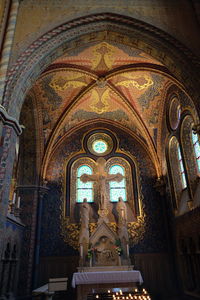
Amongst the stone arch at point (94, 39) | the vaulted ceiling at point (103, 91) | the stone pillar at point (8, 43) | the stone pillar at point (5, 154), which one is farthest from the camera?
the vaulted ceiling at point (103, 91)

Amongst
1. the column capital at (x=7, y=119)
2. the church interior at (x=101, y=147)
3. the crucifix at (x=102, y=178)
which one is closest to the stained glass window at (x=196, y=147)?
the church interior at (x=101, y=147)

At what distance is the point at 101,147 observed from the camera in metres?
14.3

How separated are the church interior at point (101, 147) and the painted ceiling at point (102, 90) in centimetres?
5

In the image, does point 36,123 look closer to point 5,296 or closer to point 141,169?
point 141,169

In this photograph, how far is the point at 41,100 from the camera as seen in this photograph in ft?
38.5

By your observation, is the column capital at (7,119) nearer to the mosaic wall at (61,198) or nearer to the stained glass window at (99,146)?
the mosaic wall at (61,198)

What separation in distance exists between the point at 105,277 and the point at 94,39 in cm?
822

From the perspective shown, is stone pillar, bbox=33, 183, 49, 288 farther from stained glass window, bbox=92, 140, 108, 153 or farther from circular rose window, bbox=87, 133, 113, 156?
stained glass window, bbox=92, 140, 108, 153

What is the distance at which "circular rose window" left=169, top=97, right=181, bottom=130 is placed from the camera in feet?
37.2

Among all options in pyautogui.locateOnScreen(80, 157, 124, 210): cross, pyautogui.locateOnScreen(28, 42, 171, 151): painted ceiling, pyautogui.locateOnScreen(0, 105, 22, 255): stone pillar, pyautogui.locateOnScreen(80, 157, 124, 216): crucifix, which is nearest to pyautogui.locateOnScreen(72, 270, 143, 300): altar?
pyautogui.locateOnScreen(80, 157, 124, 216): crucifix

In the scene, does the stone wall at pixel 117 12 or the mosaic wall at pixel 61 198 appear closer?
the stone wall at pixel 117 12

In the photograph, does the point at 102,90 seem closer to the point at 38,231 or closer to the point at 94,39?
the point at 94,39

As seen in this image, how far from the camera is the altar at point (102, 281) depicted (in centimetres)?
893

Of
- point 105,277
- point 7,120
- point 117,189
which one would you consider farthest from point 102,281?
point 7,120
